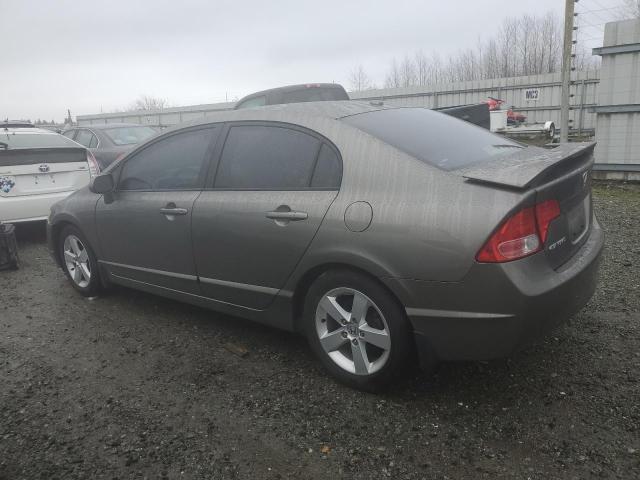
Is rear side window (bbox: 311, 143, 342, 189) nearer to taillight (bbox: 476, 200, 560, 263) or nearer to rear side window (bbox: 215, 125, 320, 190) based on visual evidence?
rear side window (bbox: 215, 125, 320, 190)

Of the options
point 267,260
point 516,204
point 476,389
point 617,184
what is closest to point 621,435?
point 476,389

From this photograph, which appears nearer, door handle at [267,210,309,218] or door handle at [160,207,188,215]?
door handle at [267,210,309,218]

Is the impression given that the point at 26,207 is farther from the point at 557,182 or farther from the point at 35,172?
the point at 557,182

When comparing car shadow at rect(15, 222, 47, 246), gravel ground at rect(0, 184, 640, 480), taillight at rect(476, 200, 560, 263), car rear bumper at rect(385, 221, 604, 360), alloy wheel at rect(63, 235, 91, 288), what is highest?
taillight at rect(476, 200, 560, 263)

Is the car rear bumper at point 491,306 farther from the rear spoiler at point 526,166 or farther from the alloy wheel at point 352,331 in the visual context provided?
the rear spoiler at point 526,166

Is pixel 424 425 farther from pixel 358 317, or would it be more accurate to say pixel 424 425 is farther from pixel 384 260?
pixel 384 260

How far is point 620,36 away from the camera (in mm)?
8195

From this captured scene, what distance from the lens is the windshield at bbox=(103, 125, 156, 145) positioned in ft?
31.8

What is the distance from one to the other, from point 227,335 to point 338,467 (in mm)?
1664

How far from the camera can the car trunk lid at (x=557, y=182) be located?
240 centimetres

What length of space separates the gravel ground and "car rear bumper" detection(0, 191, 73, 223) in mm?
2832

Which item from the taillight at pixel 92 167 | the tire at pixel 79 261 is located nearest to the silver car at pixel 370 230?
the tire at pixel 79 261

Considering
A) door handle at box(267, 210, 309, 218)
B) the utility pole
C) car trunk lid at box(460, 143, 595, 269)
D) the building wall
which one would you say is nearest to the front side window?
door handle at box(267, 210, 309, 218)

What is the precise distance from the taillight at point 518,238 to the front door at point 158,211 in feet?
6.68
